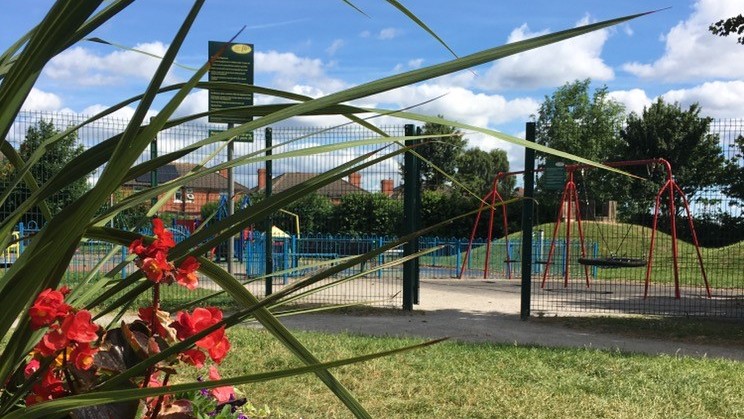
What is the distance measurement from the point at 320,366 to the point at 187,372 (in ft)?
13.8

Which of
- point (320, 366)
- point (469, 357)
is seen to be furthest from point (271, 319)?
point (469, 357)

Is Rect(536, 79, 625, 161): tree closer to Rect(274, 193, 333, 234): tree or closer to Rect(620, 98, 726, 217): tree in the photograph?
Rect(620, 98, 726, 217): tree

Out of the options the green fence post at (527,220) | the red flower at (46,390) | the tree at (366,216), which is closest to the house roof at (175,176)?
the red flower at (46,390)

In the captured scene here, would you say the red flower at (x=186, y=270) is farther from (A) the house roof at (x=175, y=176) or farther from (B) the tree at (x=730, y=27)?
(B) the tree at (x=730, y=27)

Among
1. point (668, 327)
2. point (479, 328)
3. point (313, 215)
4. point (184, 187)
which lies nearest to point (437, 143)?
point (184, 187)

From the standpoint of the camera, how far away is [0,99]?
89cm

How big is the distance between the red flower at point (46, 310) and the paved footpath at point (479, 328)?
222 inches

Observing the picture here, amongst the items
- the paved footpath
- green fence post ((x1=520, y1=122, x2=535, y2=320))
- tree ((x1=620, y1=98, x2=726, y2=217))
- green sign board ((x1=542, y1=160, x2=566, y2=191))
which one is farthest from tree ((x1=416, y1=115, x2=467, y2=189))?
tree ((x1=620, y1=98, x2=726, y2=217))

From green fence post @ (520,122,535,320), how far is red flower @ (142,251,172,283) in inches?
263

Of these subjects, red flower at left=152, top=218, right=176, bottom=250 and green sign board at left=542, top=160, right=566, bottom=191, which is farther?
green sign board at left=542, top=160, right=566, bottom=191

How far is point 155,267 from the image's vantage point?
3.47 feet

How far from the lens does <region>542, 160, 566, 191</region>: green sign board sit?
11.1 m

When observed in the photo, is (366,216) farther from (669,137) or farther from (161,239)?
(669,137)

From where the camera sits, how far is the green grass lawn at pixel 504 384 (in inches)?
153
